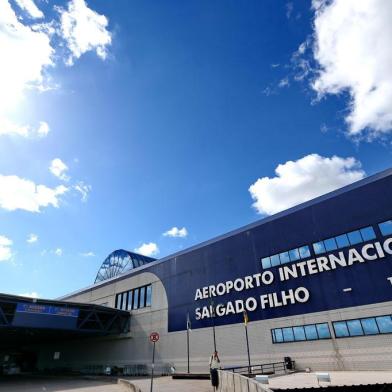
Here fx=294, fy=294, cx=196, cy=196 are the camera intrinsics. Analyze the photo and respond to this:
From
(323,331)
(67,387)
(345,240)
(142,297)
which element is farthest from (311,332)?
(142,297)

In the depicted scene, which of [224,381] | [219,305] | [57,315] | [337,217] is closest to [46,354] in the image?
[57,315]

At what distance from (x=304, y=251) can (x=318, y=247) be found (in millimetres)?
1294

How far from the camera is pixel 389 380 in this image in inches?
605

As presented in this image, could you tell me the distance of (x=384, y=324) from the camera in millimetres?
20078

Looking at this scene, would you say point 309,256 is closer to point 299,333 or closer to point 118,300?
point 299,333

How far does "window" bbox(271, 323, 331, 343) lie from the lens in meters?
22.7

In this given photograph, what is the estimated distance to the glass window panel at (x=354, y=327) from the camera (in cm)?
Answer: 2095

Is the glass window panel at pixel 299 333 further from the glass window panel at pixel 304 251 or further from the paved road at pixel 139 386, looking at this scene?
the paved road at pixel 139 386

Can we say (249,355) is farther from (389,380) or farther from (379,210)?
(379,210)

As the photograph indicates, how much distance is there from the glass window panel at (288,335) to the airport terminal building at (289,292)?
0.25 ft


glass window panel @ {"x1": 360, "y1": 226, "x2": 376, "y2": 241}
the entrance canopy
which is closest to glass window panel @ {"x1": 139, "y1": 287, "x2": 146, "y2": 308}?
the entrance canopy

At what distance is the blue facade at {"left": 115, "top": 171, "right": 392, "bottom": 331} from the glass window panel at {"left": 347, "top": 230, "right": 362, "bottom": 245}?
0.25 ft

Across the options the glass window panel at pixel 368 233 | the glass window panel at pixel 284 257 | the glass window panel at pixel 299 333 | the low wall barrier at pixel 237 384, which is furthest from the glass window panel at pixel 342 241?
the low wall barrier at pixel 237 384

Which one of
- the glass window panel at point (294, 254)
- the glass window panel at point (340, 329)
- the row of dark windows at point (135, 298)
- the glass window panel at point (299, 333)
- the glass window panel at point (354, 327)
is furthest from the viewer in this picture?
the row of dark windows at point (135, 298)
